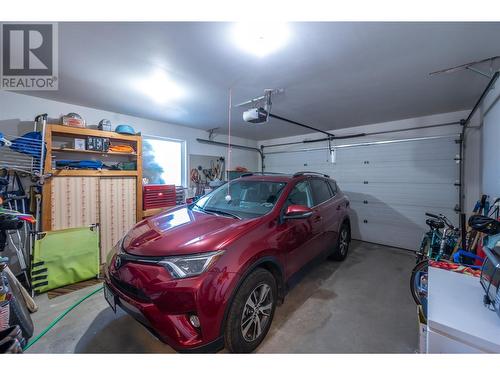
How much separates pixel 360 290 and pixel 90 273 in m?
3.75

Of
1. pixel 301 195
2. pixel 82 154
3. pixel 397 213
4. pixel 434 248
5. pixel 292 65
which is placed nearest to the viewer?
pixel 292 65

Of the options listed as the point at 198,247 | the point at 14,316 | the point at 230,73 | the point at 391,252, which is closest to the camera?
the point at 198,247

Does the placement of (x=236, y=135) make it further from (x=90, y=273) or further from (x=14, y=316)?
(x=14, y=316)

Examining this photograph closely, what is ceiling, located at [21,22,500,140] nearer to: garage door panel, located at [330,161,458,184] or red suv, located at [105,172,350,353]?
garage door panel, located at [330,161,458,184]

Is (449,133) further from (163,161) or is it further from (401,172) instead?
(163,161)

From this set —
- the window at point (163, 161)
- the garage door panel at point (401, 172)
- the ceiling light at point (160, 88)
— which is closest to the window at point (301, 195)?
the ceiling light at point (160, 88)

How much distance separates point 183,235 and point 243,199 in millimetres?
947

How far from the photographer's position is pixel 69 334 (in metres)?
1.86

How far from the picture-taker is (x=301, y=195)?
258 cm

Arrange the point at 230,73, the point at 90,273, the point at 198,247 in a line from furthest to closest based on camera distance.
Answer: the point at 90,273
the point at 230,73
the point at 198,247

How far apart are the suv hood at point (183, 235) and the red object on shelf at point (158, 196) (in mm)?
1912

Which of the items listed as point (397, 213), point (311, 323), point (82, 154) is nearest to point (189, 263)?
point (311, 323)

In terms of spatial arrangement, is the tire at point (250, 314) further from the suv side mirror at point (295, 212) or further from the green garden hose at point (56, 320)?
the green garden hose at point (56, 320)

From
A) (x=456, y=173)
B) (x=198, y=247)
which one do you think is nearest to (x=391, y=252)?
(x=456, y=173)
